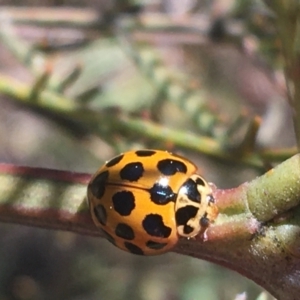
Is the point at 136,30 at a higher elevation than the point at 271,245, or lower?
lower

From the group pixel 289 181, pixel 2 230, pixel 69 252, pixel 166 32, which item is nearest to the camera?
pixel 289 181

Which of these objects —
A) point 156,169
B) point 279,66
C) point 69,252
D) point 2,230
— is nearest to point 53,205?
point 156,169

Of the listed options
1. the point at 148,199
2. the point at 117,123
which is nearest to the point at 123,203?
the point at 148,199

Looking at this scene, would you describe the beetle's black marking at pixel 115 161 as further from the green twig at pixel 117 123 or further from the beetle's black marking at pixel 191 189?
the green twig at pixel 117 123

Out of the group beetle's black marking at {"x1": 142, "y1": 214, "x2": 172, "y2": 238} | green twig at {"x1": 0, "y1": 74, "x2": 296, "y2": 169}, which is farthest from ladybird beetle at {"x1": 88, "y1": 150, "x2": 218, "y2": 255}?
green twig at {"x1": 0, "y1": 74, "x2": 296, "y2": 169}

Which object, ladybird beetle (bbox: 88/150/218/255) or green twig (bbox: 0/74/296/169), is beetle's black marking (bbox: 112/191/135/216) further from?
green twig (bbox: 0/74/296/169)

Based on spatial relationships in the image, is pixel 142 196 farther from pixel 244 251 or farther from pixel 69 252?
pixel 69 252

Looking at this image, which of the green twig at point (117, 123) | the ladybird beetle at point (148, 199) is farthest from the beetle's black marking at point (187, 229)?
the green twig at point (117, 123)
